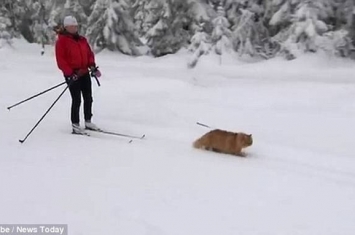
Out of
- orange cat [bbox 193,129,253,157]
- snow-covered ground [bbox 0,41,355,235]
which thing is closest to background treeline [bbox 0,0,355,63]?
snow-covered ground [bbox 0,41,355,235]

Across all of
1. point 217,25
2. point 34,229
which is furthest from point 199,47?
point 34,229

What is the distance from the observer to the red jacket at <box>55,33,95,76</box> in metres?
7.89

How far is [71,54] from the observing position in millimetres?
8008

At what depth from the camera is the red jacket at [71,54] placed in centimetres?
789

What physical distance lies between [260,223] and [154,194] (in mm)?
1183

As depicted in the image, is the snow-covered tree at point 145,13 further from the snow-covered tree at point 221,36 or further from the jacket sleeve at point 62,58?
the jacket sleeve at point 62,58

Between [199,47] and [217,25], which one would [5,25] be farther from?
[217,25]

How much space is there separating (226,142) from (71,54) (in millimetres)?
2843

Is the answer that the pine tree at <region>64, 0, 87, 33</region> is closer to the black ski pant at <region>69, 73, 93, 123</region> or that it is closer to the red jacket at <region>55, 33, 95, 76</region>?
the black ski pant at <region>69, 73, 93, 123</region>

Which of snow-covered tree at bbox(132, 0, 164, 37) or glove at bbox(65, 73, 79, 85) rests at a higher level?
glove at bbox(65, 73, 79, 85)

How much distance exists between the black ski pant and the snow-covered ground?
389mm

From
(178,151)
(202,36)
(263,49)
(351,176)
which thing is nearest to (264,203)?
(351,176)

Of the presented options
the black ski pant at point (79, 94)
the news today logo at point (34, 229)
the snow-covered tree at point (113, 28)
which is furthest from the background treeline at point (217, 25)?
the news today logo at point (34, 229)

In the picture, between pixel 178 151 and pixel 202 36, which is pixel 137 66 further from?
pixel 178 151
